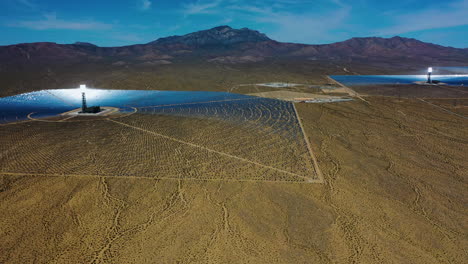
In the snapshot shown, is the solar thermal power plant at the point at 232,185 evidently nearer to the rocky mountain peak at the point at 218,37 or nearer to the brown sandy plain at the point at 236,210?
the brown sandy plain at the point at 236,210

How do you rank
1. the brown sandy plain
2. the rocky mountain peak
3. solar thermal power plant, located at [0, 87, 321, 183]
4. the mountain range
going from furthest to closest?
the rocky mountain peak → the mountain range → solar thermal power plant, located at [0, 87, 321, 183] → the brown sandy plain

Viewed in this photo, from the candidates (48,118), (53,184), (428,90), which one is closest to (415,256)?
(53,184)

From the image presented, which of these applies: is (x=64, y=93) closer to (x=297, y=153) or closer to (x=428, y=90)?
(x=297, y=153)

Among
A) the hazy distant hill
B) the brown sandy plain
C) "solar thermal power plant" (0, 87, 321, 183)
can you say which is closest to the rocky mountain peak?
the hazy distant hill

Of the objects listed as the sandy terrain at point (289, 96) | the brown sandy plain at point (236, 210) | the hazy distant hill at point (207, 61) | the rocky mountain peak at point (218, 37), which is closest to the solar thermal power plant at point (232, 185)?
the brown sandy plain at point (236, 210)

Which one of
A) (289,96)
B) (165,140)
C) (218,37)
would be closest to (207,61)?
(289,96)

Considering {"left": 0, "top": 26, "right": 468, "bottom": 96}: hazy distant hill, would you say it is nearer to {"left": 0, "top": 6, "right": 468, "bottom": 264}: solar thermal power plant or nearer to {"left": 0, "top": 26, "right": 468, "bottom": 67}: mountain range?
{"left": 0, "top": 26, "right": 468, "bottom": 67}: mountain range

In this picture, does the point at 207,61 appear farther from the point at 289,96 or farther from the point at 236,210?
the point at 236,210

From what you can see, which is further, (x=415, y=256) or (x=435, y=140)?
(x=435, y=140)
